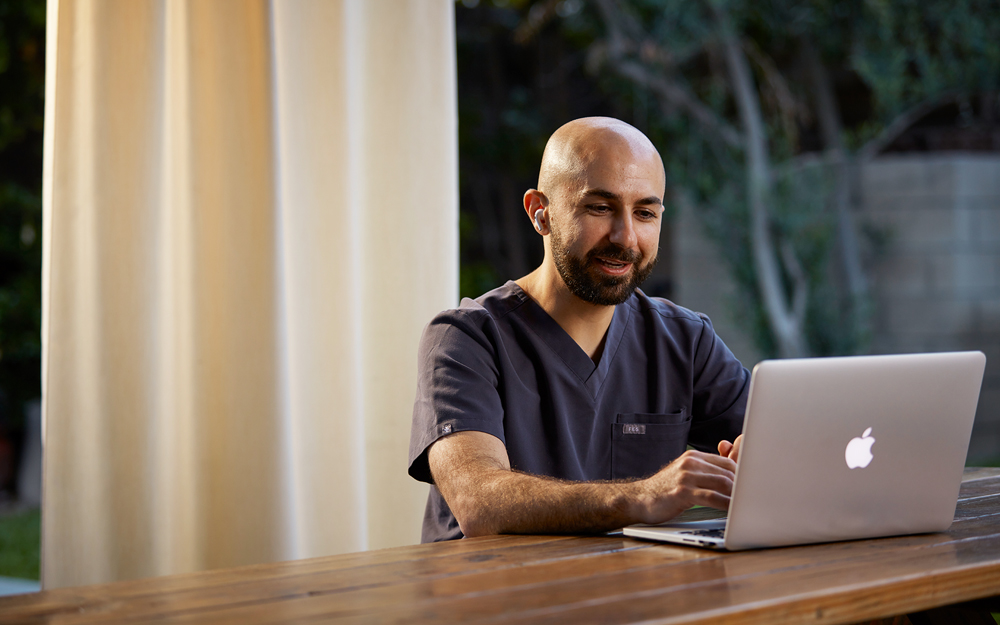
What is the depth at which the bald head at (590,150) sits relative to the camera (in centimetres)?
175

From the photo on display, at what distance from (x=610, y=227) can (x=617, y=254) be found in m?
0.05

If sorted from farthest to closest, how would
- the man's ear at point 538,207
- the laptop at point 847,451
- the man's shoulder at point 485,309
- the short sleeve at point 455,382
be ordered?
the man's ear at point 538,207 → the man's shoulder at point 485,309 → the short sleeve at point 455,382 → the laptop at point 847,451

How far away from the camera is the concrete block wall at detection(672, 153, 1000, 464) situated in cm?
558

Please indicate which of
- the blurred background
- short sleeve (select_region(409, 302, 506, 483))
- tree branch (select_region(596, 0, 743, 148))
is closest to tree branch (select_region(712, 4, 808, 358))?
the blurred background

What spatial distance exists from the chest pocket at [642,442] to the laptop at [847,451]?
1.48 feet

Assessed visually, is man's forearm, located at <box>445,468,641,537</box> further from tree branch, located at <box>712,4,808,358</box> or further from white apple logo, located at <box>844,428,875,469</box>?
tree branch, located at <box>712,4,808,358</box>

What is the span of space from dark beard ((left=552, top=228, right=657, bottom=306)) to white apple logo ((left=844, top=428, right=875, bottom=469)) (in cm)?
63

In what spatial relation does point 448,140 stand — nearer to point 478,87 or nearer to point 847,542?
point 847,542

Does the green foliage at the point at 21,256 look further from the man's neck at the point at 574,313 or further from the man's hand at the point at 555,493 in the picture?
the man's hand at the point at 555,493

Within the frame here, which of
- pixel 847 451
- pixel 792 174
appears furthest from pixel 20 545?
pixel 792 174

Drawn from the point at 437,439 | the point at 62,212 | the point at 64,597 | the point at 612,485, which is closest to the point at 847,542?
the point at 612,485

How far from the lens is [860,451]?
3.97 feet

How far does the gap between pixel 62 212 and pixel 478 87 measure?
248 inches

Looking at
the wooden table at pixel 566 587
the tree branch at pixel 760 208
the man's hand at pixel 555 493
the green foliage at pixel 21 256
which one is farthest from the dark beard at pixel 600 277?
the green foliage at pixel 21 256
